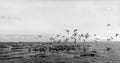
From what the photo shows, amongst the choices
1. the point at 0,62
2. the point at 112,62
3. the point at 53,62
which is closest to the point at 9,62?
the point at 0,62

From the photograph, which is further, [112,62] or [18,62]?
[112,62]

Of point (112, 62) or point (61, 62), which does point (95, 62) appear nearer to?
point (112, 62)

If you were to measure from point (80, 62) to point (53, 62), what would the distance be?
9.68 metres

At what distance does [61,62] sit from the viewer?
59250 mm

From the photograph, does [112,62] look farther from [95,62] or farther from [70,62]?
[70,62]

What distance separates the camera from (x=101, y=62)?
60.8 meters

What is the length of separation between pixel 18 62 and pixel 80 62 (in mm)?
21775

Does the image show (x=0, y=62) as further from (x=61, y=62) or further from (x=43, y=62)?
(x=61, y=62)

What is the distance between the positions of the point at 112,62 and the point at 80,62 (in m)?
12.3

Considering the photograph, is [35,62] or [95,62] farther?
[95,62]

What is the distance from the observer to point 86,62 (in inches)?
2371

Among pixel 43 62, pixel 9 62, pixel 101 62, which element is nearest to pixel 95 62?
pixel 101 62

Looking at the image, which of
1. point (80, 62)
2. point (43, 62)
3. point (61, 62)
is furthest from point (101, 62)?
point (43, 62)

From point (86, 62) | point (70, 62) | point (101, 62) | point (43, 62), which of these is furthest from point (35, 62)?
point (101, 62)
